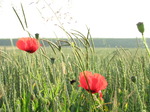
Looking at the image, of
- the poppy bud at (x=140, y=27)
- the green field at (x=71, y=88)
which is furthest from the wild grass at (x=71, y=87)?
the poppy bud at (x=140, y=27)

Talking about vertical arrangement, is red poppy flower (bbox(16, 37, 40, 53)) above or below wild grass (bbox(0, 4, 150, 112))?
above

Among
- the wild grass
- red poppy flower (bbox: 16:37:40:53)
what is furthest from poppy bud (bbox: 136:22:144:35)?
red poppy flower (bbox: 16:37:40:53)

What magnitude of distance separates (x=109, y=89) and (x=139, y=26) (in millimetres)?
706

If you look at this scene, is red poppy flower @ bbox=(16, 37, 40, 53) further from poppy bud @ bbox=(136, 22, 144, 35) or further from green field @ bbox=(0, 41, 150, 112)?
poppy bud @ bbox=(136, 22, 144, 35)

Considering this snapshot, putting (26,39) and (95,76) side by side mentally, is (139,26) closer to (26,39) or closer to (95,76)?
(95,76)

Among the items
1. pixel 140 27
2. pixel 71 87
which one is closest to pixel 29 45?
pixel 71 87

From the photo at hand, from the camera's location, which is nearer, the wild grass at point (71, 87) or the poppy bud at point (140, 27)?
the poppy bud at point (140, 27)

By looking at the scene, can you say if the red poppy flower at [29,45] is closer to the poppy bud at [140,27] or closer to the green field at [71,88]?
the green field at [71,88]

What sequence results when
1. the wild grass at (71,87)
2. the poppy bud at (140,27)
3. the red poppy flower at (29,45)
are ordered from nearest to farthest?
1. the poppy bud at (140,27)
2. the wild grass at (71,87)
3. the red poppy flower at (29,45)

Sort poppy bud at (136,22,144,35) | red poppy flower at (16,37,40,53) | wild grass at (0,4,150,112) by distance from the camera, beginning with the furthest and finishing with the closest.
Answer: red poppy flower at (16,37,40,53) < wild grass at (0,4,150,112) < poppy bud at (136,22,144,35)

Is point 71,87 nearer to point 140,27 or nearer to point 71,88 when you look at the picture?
point 71,88

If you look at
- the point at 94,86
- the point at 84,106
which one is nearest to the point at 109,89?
the point at 84,106

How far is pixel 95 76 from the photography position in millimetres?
712

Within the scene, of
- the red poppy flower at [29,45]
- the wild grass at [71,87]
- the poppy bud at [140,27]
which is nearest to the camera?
the poppy bud at [140,27]
